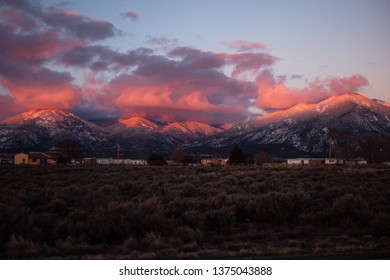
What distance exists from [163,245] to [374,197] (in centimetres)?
1405

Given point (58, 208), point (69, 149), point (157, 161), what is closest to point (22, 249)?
point (58, 208)

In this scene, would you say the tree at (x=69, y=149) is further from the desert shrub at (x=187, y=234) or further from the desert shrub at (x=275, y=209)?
the desert shrub at (x=187, y=234)

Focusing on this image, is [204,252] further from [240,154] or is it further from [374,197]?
[240,154]

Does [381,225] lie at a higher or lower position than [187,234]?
higher

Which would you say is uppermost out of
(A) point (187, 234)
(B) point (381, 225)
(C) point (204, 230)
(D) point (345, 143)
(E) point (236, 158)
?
(D) point (345, 143)

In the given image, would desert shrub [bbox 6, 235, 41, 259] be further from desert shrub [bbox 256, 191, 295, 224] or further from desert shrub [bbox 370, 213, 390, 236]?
desert shrub [bbox 370, 213, 390, 236]

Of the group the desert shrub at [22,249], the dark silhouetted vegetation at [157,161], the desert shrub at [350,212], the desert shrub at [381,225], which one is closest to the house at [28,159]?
the dark silhouetted vegetation at [157,161]

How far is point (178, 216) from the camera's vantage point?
14.8m

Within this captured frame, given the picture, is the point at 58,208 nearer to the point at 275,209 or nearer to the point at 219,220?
the point at 219,220

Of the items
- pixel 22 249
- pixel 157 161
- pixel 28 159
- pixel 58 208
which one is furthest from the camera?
pixel 28 159

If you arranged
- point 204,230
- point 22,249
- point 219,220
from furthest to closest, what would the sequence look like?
1. point 219,220
2. point 204,230
3. point 22,249
